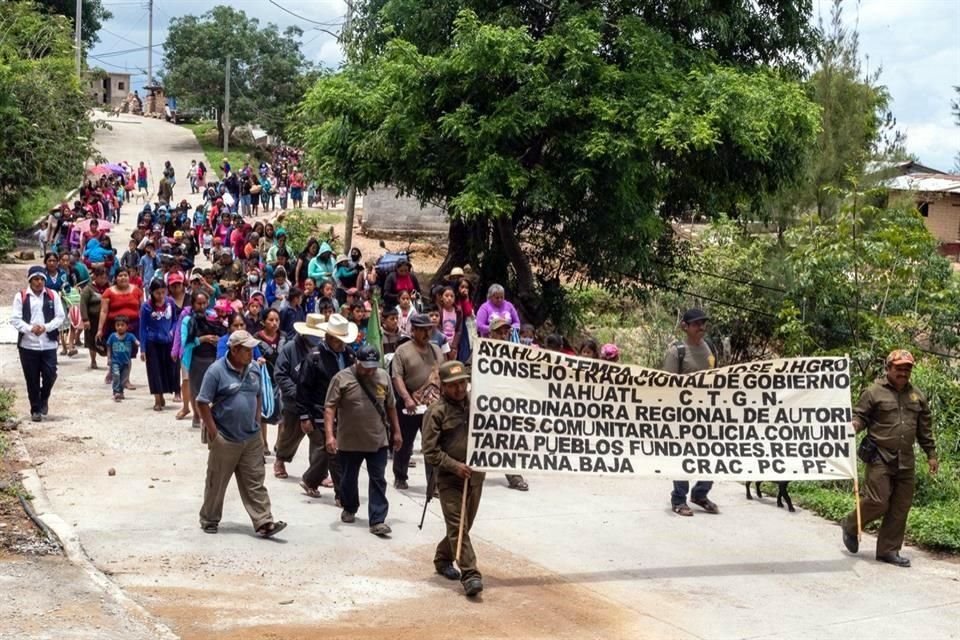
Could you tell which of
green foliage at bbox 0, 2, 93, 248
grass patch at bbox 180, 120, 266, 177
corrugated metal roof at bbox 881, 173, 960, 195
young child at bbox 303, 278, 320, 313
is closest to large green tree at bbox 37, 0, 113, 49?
grass patch at bbox 180, 120, 266, 177

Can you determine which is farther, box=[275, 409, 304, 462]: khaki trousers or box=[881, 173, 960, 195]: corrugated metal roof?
box=[881, 173, 960, 195]: corrugated metal roof

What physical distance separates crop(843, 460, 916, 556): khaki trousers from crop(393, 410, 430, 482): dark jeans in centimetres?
404

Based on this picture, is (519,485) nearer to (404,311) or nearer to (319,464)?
(319,464)

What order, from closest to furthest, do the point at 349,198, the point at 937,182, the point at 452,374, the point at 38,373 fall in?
the point at 452,374 < the point at 38,373 < the point at 349,198 < the point at 937,182

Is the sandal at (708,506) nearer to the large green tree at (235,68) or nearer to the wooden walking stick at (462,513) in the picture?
the wooden walking stick at (462,513)

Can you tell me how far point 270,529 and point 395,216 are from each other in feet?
71.5

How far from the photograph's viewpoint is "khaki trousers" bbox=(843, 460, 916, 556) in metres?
9.92

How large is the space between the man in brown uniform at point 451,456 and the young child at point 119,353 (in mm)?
7364

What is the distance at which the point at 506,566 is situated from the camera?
953 centimetres

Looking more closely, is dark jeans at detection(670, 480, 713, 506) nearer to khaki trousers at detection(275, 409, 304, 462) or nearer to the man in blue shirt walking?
khaki trousers at detection(275, 409, 304, 462)

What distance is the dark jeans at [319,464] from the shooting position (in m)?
10.7

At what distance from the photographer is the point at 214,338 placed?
13.1 m

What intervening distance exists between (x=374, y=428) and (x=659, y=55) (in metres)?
10.7

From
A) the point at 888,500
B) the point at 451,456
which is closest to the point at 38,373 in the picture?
the point at 451,456
